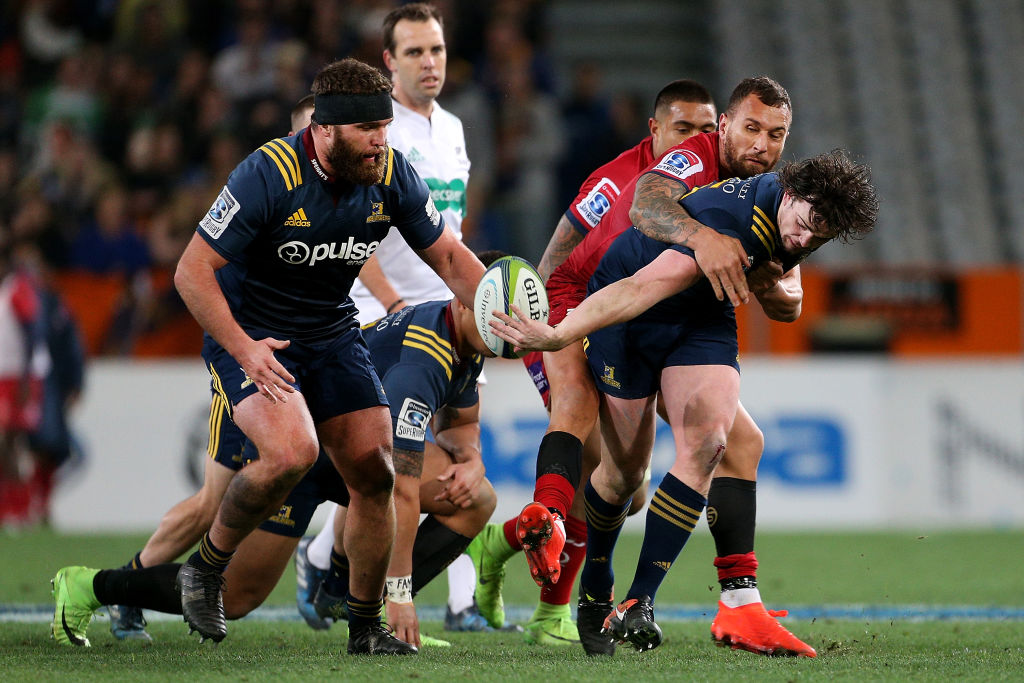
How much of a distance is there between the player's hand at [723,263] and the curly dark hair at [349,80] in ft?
4.23

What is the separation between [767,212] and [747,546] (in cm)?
134

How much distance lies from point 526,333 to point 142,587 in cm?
185

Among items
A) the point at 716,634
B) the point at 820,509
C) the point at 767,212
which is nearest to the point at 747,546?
the point at 716,634

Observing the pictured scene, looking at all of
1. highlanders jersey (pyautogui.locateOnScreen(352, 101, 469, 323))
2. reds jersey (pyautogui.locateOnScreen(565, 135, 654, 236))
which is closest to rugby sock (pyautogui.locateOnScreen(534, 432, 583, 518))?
reds jersey (pyautogui.locateOnScreen(565, 135, 654, 236))

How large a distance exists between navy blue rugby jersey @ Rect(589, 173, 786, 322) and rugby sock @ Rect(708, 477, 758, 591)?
73 cm

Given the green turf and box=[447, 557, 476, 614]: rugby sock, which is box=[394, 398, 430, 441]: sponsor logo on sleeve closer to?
box=[447, 557, 476, 614]: rugby sock

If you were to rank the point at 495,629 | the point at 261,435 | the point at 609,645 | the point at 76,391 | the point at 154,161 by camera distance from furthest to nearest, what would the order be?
the point at 154,161, the point at 76,391, the point at 495,629, the point at 609,645, the point at 261,435

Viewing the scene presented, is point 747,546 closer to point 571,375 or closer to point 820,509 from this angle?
point 571,375

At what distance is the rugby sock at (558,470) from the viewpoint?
511cm

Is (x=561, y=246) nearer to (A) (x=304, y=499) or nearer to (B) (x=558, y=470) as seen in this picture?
(B) (x=558, y=470)

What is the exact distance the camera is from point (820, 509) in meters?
12.6

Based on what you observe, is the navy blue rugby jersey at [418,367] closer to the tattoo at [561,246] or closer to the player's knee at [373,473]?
the player's knee at [373,473]

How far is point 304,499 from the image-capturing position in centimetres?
589

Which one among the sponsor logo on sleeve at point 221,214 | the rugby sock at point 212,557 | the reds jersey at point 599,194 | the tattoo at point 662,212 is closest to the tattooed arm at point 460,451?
the reds jersey at point 599,194
